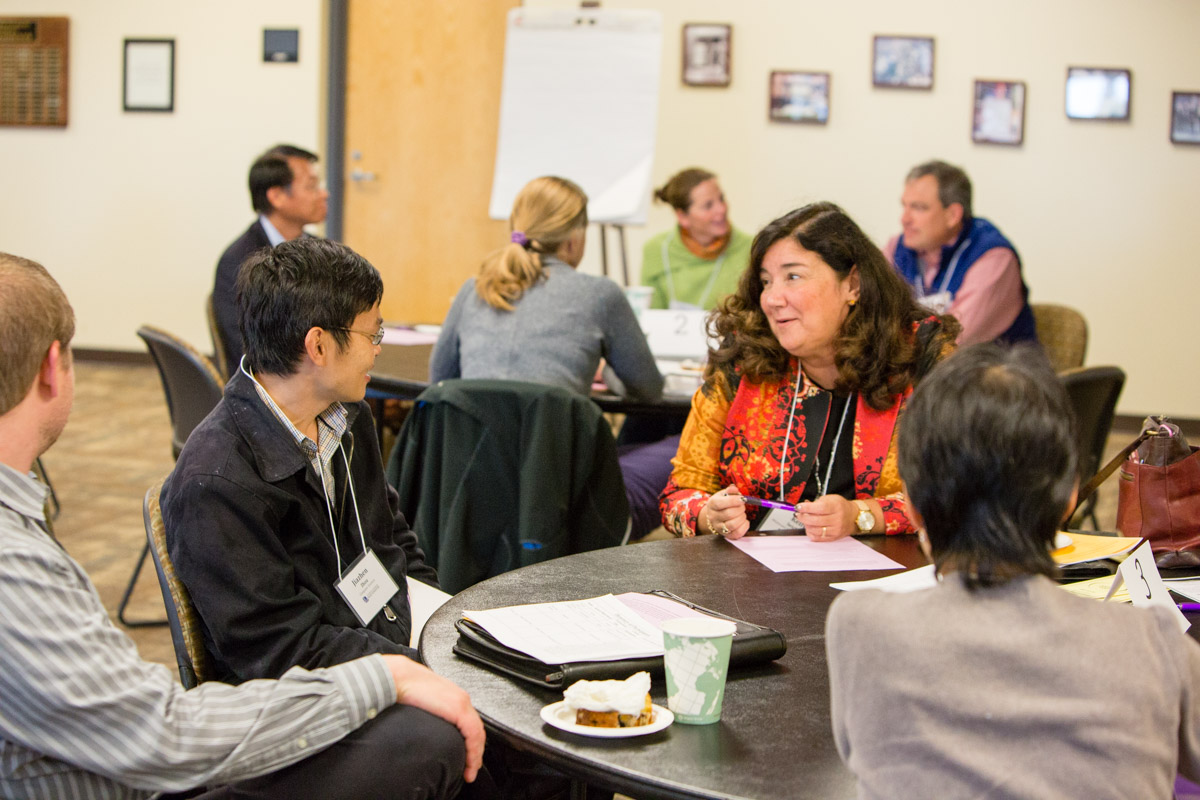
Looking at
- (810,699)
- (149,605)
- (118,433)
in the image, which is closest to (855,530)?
(810,699)

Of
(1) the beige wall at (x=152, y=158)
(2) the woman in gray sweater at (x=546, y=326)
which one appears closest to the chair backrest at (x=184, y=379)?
(2) the woman in gray sweater at (x=546, y=326)

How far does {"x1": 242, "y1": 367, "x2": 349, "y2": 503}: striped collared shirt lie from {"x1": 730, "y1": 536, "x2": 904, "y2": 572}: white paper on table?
0.61m

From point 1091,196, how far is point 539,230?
461cm

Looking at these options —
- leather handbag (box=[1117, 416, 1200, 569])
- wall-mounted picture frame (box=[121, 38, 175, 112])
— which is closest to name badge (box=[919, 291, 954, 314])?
leather handbag (box=[1117, 416, 1200, 569])

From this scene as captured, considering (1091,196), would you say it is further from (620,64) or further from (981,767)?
(981,767)

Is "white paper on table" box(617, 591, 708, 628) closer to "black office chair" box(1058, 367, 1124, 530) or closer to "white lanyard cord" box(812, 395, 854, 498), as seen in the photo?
"white lanyard cord" box(812, 395, 854, 498)

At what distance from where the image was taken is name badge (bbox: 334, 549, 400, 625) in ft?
5.05

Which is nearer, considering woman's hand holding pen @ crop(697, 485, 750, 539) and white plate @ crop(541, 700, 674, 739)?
white plate @ crop(541, 700, 674, 739)

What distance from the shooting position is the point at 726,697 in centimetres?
113

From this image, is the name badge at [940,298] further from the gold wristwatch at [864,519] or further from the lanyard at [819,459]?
the gold wristwatch at [864,519]

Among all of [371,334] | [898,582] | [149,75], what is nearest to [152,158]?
[149,75]

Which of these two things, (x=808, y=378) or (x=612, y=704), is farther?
(x=808, y=378)

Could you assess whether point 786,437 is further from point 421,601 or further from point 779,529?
point 421,601

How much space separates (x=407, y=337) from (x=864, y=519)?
220 cm
